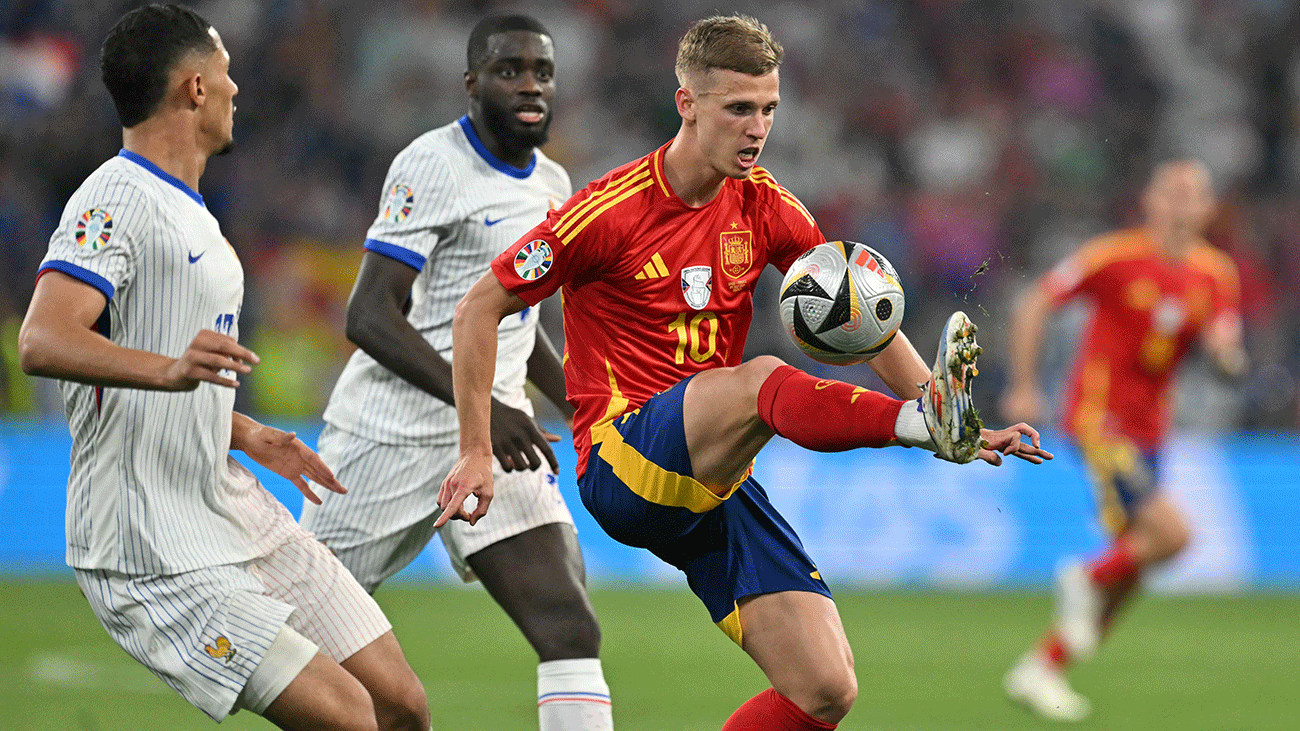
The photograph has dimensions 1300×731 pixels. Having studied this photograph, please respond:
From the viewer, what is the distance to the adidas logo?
152 inches

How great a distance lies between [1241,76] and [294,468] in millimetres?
13681

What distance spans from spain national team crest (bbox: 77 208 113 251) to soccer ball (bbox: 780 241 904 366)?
160 cm

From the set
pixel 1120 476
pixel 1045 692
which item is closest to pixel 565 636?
pixel 1045 692

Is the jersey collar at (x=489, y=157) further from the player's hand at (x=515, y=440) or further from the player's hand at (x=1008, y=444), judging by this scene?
the player's hand at (x=1008, y=444)

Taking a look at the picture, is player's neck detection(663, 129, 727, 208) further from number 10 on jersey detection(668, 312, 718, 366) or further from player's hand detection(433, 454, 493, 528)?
player's hand detection(433, 454, 493, 528)

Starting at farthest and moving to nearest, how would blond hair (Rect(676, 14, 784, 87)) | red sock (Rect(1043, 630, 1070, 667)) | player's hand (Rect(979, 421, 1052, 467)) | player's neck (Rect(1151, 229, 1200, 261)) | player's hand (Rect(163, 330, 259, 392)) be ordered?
1. player's neck (Rect(1151, 229, 1200, 261))
2. red sock (Rect(1043, 630, 1070, 667))
3. blond hair (Rect(676, 14, 784, 87))
4. player's hand (Rect(979, 421, 1052, 467))
5. player's hand (Rect(163, 330, 259, 392))

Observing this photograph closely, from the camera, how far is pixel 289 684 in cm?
345

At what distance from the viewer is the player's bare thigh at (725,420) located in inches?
138

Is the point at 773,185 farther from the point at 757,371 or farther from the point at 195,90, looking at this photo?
the point at 195,90

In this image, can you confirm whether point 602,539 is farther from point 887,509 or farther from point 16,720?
point 16,720

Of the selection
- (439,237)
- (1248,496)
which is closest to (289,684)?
(439,237)

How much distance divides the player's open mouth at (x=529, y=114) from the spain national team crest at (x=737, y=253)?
3.69 ft

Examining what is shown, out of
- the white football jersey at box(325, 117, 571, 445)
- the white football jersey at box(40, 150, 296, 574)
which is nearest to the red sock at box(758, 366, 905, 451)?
the white football jersey at box(40, 150, 296, 574)

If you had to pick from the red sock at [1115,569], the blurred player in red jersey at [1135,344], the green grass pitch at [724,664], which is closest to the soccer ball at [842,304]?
the green grass pitch at [724,664]
